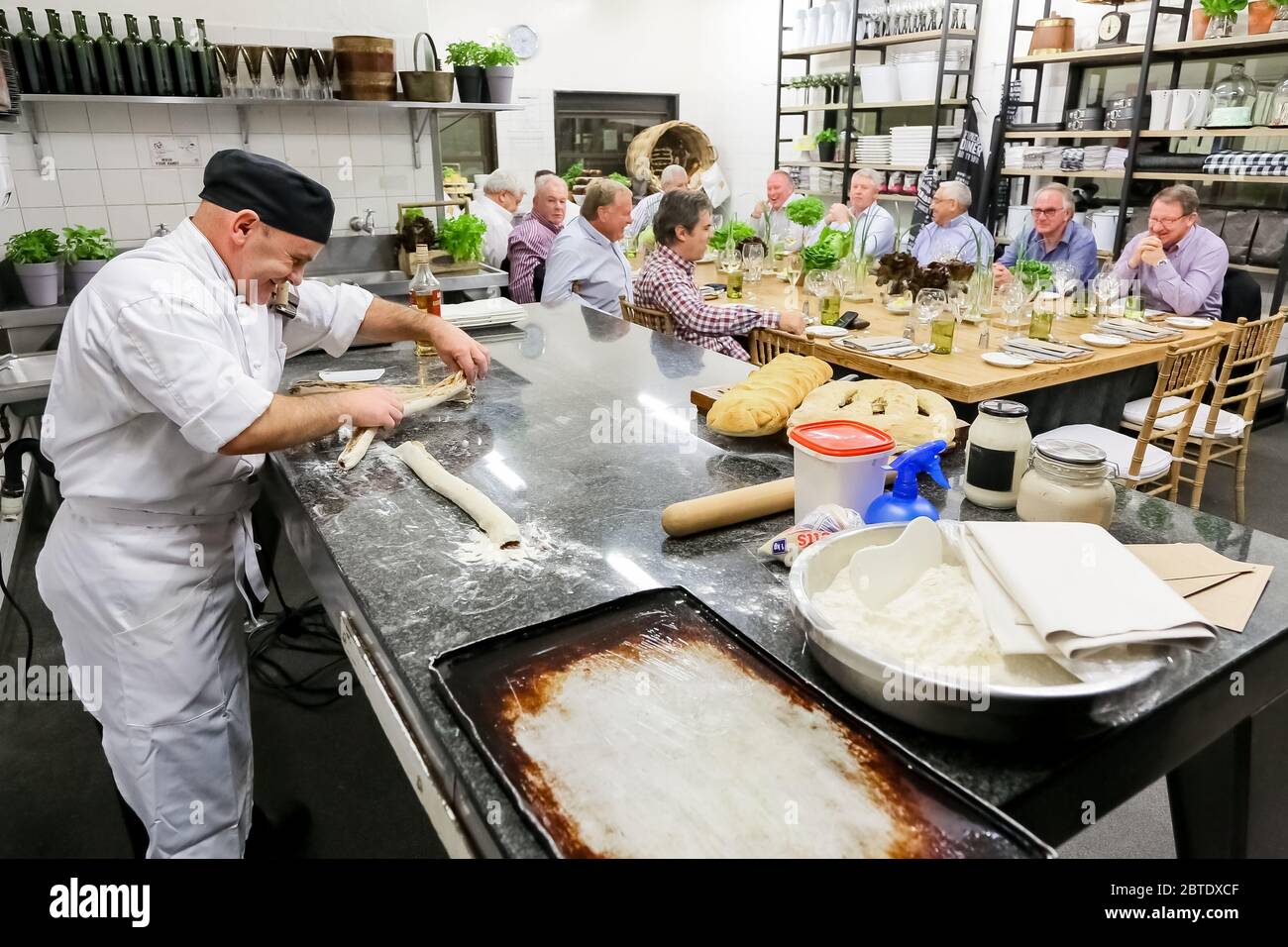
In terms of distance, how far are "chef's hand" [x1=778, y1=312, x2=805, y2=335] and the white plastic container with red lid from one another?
2275 mm

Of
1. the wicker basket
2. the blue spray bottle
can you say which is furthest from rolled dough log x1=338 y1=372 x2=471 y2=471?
the wicker basket

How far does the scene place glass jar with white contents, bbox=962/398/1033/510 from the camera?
1448 mm

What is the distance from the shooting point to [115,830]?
7.07 feet

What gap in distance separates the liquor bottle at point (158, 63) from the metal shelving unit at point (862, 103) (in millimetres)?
5133

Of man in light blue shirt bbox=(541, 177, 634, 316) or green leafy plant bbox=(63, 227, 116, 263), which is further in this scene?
man in light blue shirt bbox=(541, 177, 634, 316)

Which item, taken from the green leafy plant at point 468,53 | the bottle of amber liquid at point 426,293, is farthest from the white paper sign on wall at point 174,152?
the bottle of amber liquid at point 426,293

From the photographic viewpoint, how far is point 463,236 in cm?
446

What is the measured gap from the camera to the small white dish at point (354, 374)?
2.29 metres

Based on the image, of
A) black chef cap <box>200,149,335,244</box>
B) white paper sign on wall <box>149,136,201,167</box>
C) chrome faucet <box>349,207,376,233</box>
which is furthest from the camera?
chrome faucet <box>349,207,376,233</box>

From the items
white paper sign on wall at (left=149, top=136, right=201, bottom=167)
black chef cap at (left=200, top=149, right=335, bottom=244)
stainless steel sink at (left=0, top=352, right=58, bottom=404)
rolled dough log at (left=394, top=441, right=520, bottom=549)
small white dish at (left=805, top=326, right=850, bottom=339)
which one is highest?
white paper sign on wall at (left=149, top=136, right=201, bottom=167)

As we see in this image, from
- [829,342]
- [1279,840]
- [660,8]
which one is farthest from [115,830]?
[660,8]

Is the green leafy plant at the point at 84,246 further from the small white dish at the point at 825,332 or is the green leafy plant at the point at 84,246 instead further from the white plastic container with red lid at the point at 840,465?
the white plastic container with red lid at the point at 840,465

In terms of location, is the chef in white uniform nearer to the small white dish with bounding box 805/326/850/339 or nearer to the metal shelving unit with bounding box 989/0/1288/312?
the small white dish with bounding box 805/326/850/339
